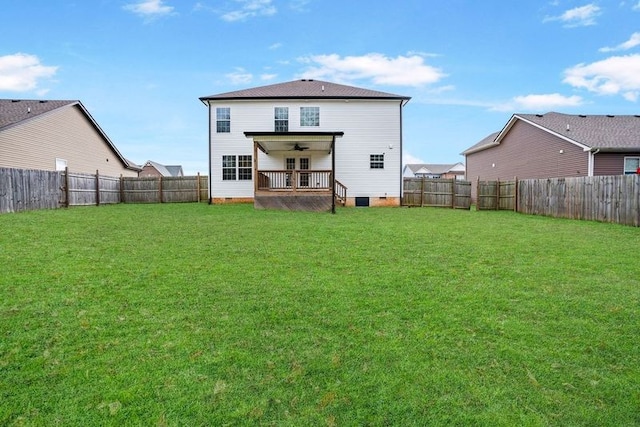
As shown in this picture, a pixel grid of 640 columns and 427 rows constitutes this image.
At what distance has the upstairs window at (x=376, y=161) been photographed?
19.5 meters

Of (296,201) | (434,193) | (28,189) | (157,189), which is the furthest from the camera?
(157,189)

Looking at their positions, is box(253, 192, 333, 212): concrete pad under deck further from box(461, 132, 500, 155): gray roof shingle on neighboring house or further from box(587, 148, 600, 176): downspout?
box(461, 132, 500, 155): gray roof shingle on neighboring house

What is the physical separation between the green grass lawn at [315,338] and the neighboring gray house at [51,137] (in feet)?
45.1

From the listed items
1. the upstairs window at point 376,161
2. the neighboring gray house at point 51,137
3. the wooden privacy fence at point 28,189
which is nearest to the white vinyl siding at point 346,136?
the upstairs window at point 376,161

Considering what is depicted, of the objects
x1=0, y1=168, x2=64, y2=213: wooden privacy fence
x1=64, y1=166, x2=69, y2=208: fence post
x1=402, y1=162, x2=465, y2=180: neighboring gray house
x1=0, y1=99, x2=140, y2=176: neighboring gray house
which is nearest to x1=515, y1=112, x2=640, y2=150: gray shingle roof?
x1=64, y1=166, x2=69, y2=208: fence post

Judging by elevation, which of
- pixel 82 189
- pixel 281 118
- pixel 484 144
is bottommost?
pixel 82 189

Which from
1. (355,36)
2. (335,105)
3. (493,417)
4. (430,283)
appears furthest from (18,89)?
(493,417)

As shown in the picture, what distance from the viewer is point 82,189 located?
1769 centimetres

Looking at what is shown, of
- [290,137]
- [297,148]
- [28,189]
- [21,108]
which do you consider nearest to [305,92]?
[297,148]

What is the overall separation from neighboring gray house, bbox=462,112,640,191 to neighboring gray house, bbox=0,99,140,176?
83.1 ft

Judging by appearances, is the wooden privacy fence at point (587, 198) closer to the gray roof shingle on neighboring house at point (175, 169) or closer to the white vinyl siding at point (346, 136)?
the white vinyl siding at point (346, 136)

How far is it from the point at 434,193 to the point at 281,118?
9098 millimetres

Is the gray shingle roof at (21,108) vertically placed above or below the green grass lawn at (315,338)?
above

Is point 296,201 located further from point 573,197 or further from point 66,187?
point 573,197
